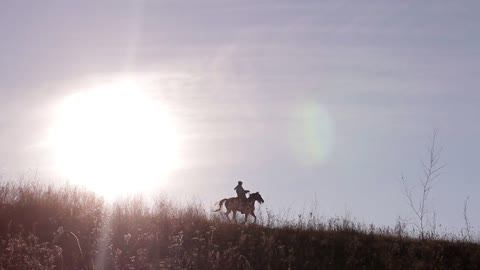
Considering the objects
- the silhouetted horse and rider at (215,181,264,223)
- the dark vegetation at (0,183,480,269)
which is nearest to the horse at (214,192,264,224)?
the silhouetted horse and rider at (215,181,264,223)

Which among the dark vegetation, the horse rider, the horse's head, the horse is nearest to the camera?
the dark vegetation

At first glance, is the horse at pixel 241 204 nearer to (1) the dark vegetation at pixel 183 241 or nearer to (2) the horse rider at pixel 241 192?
(2) the horse rider at pixel 241 192

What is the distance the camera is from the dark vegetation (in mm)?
11703

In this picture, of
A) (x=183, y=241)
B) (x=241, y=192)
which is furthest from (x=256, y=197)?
(x=183, y=241)

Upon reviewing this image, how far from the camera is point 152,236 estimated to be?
13.8 m

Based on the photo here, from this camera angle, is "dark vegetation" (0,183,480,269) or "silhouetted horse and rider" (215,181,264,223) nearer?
"dark vegetation" (0,183,480,269)

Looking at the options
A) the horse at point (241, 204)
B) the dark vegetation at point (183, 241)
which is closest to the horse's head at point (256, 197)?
the horse at point (241, 204)

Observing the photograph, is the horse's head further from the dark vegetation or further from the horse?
the dark vegetation

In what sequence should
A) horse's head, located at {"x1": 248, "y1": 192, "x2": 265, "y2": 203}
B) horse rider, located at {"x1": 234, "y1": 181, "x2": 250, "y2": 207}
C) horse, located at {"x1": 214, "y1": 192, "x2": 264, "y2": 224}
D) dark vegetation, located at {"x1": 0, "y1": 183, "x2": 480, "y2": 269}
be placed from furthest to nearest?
horse's head, located at {"x1": 248, "y1": 192, "x2": 265, "y2": 203} → horse rider, located at {"x1": 234, "y1": 181, "x2": 250, "y2": 207} → horse, located at {"x1": 214, "y1": 192, "x2": 264, "y2": 224} → dark vegetation, located at {"x1": 0, "y1": 183, "x2": 480, "y2": 269}

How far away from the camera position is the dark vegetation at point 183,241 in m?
11.7

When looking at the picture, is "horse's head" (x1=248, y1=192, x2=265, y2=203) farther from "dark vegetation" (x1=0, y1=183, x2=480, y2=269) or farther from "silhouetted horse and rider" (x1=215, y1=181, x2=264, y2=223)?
"dark vegetation" (x1=0, y1=183, x2=480, y2=269)

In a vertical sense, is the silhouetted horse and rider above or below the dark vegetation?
above

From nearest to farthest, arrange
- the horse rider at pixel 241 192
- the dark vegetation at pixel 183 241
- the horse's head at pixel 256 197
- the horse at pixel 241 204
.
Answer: the dark vegetation at pixel 183 241 < the horse at pixel 241 204 < the horse rider at pixel 241 192 < the horse's head at pixel 256 197

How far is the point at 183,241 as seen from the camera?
13.0 metres
